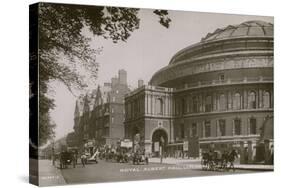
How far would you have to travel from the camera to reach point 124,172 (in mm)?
13641

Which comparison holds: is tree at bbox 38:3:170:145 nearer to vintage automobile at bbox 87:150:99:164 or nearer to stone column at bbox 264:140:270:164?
vintage automobile at bbox 87:150:99:164

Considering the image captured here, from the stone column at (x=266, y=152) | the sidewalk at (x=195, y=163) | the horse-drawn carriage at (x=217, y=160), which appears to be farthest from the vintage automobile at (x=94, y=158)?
the stone column at (x=266, y=152)

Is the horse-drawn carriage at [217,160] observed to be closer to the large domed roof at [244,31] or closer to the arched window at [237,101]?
the arched window at [237,101]

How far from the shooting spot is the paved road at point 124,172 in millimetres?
13109

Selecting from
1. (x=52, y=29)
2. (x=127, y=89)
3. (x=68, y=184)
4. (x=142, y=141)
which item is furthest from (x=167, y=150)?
(x=52, y=29)

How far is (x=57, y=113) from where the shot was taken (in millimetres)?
12906

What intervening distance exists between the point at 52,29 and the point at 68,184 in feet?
9.44

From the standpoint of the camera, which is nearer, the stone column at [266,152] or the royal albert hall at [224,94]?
the royal albert hall at [224,94]

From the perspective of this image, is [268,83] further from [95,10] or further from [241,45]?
[95,10]

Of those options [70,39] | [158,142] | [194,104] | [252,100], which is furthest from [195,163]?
[70,39]

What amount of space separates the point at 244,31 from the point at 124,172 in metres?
4.19

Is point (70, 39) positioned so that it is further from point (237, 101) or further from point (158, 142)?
point (237, 101)

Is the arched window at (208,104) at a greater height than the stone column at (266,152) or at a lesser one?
greater

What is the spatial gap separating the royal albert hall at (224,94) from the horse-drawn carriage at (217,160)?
0.49 ft
